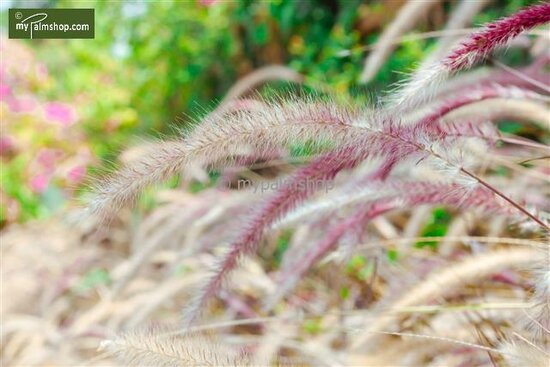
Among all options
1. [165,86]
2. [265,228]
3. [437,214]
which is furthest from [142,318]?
[165,86]

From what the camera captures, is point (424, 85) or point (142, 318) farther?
point (142, 318)

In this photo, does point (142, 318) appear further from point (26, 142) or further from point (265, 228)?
point (26, 142)

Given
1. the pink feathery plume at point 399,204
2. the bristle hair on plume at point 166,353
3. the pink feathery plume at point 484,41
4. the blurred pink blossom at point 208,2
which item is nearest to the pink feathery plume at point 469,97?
the pink feathery plume at point 399,204

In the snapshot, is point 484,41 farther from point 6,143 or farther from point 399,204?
point 6,143

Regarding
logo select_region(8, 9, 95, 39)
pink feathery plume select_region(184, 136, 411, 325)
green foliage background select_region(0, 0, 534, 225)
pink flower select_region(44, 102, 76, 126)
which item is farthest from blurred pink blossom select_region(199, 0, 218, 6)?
pink feathery plume select_region(184, 136, 411, 325)

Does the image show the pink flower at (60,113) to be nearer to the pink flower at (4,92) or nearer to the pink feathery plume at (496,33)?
the pink flower at (4,92)
